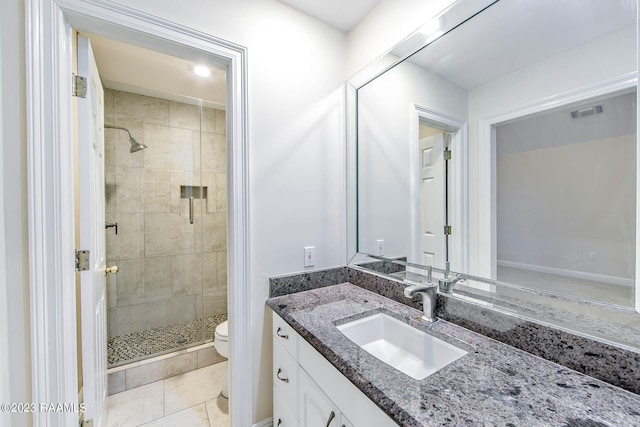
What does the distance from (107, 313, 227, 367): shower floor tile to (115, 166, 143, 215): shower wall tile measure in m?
1.13

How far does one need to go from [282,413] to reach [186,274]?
72.9 inches

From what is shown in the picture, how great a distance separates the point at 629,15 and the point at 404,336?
3.97 ft

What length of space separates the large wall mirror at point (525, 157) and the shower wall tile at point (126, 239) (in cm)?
231

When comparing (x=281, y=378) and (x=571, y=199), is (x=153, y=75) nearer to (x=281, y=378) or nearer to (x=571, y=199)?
(x=281, y=378)

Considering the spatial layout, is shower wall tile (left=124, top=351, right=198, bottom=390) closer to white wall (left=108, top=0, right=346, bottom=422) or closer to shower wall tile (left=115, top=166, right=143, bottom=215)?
white wall (left=108, top=0, right=346, bottom=422)

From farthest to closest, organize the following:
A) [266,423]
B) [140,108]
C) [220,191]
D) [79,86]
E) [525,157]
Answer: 1. [220,191]
2. [140,108]
3. [266,423]
4. [79,86]
5. [525,157]

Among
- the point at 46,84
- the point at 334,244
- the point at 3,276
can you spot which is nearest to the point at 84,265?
the point at 3,276

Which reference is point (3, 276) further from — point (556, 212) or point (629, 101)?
point (629, 101)

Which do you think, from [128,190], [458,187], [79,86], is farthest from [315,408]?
[128,190]

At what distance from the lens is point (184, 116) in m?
2.53

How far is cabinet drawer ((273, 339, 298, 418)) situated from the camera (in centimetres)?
108

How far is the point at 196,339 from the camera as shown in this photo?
2.29m

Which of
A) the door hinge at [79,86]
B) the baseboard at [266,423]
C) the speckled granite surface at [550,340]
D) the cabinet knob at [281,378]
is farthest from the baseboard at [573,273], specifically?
the door hinge at [79,86]

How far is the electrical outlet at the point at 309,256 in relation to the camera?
4.87ft
